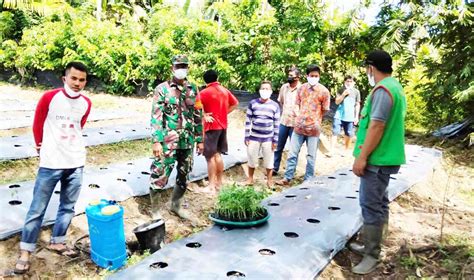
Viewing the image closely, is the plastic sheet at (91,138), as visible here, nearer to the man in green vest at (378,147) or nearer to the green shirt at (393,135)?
the man in green vest at (378,147)

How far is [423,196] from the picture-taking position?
5301 millimetres

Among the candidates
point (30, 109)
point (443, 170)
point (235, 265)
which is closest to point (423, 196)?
point (443, 170)

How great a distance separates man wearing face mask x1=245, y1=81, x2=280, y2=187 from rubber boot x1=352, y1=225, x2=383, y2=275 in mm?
2654

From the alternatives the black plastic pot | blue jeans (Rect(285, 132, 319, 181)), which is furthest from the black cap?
blue jeans (Rect(285, 132, 319, 181))

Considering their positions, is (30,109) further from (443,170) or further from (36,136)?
(443,170)

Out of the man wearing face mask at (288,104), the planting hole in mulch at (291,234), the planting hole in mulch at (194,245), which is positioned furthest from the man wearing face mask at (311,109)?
the planting hole in mulch at (194,245)

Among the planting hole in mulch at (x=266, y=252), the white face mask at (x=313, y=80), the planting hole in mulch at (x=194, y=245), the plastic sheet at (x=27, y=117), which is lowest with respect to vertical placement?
the planting hole in mulch at (x=194, y=245)

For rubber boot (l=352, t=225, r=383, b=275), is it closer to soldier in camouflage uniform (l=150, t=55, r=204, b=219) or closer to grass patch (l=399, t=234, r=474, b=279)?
grass patch (l=399, t=234, r=474, b=279)

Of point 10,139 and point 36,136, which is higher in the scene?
point 36,136

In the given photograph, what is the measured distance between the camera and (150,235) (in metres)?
3.59

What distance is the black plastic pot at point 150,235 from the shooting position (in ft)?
11.7

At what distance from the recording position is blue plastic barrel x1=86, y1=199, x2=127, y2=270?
10.6 ft

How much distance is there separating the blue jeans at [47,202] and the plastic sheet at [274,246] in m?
0.89

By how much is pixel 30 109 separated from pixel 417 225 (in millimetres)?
8727
